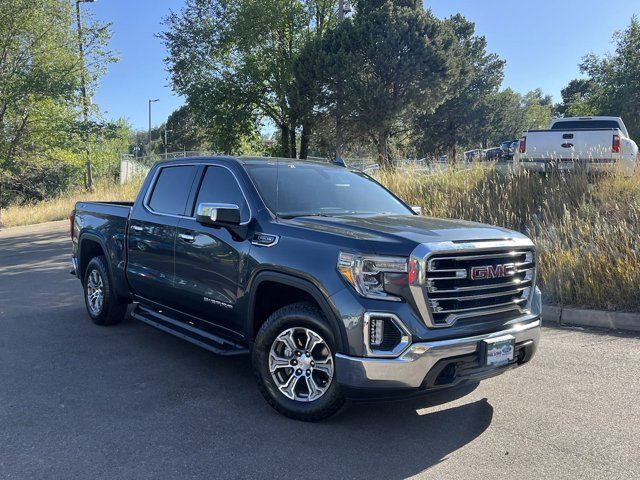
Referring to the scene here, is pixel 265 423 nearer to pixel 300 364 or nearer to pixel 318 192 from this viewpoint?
pixel 300 364

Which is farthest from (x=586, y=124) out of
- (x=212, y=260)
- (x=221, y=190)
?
(x=212, y=260)

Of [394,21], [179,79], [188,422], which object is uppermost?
[394,21]

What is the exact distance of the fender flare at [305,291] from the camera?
359 centimetres

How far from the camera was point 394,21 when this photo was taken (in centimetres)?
2367

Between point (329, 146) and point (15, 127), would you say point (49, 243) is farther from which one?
point (329, 146)

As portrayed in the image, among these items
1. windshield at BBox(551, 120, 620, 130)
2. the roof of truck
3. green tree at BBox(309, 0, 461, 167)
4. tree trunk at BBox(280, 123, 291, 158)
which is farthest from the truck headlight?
tree trunk at BBox(280, 123, 291, 158)

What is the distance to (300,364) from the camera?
3963mm

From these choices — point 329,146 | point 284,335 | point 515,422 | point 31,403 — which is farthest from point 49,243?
point 329,146

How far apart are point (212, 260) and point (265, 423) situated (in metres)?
1.42

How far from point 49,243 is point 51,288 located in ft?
22.1

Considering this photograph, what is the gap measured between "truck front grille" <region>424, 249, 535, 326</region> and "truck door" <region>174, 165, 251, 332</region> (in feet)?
4.96

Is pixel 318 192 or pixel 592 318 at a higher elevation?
pixel 318 192

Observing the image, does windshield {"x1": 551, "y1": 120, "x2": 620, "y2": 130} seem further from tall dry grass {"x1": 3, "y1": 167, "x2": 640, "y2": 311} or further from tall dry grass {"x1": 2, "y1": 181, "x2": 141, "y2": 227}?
tall dry grass {"x1": 2, "y1": 181, "x2": 141, "y2": 227}

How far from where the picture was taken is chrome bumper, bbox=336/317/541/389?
342cm
